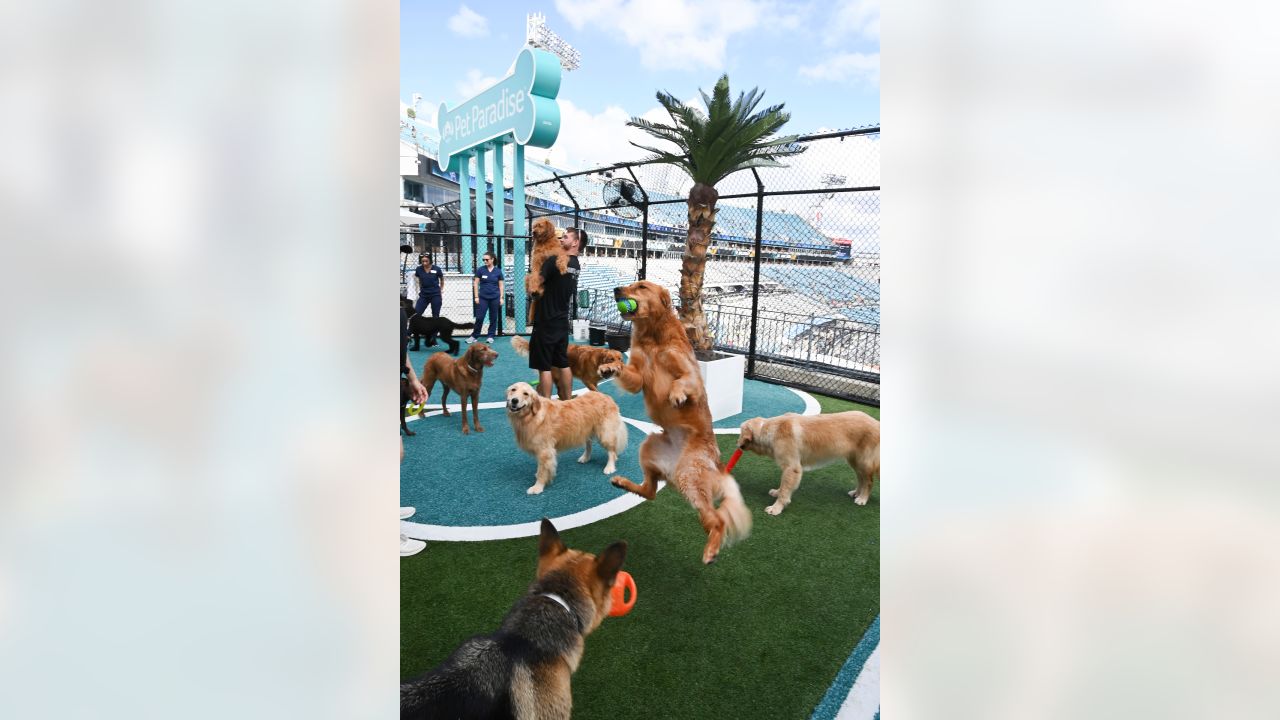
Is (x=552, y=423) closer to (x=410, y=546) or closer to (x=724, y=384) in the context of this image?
(x=410, y=546)

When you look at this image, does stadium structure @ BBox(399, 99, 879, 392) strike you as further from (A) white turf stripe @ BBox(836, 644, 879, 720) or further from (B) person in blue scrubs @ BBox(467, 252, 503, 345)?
(A) white turf stripe @ BBox(836, 644, 879, 720)

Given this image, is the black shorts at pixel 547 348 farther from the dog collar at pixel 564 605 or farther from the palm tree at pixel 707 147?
the dog collar at pixel 564 605

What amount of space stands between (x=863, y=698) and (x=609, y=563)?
1.20 metres

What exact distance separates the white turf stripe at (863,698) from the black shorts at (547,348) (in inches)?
143

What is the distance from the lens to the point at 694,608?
2.80 meters

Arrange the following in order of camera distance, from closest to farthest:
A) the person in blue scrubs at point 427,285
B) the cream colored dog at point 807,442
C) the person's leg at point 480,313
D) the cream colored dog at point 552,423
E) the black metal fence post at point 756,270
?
the cream colored dog at point 807,442 < the cream colored dog at point 552,423 < the black metal fence post at point 756,270 < the person in blue scrubs at point 427,285 < the person's leg at point 480,313

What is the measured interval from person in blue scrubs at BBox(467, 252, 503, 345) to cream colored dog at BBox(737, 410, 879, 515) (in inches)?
286

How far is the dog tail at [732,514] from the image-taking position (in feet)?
9.12

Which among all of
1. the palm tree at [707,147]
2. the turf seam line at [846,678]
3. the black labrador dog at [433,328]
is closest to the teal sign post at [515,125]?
the black labrador dog at [433,328]
